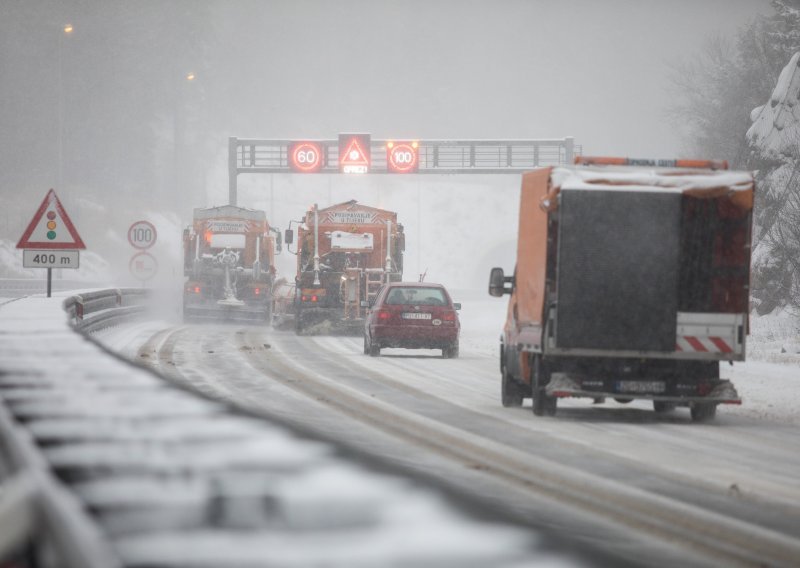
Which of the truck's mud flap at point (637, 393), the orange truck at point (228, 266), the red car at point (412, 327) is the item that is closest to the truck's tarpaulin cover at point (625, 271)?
the truck's mud flap at point (637, 393)

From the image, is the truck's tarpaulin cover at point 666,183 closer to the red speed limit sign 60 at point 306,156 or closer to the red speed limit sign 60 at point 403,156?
the red speed limit sign 60 at point 403,156

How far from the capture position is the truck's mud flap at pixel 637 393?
1506 cm

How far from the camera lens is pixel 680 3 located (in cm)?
18075

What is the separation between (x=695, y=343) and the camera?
49.7 ft

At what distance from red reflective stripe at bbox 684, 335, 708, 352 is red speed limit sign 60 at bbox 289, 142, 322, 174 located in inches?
1731

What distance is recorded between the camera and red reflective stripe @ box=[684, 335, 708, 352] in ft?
49.7

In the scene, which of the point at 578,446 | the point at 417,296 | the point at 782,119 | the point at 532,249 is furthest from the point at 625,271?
the point at 782,119

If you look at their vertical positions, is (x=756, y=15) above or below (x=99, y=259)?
above

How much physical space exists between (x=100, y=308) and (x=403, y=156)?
28014mm

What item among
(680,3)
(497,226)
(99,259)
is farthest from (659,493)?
(680,3)

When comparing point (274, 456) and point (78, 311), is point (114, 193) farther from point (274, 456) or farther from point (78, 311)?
point (274, 456)

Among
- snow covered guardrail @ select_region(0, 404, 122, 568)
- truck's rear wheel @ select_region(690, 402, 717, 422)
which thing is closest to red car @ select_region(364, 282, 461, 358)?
truck's rear wheel @ select_region(690, 402, 717, 422)

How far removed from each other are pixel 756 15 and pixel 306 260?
131 ft

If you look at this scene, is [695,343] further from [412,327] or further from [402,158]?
[402,158]
